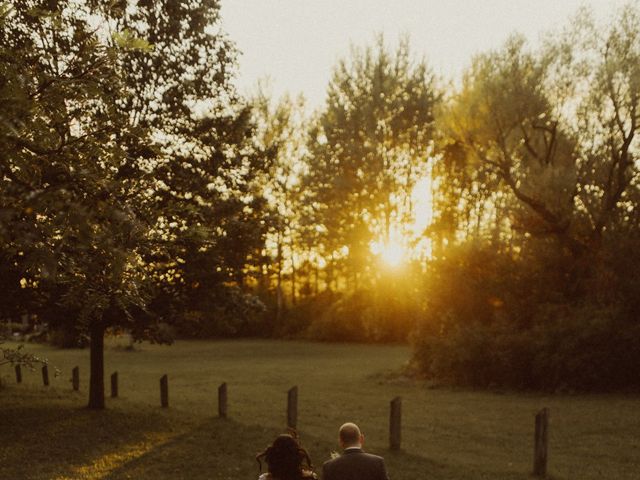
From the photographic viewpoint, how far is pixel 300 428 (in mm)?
19375

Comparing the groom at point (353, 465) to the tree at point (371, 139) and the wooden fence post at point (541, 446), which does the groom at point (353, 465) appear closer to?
the wooden fence post at point (541, 446)

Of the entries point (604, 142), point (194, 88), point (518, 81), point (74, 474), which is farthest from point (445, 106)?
point (74, 474)

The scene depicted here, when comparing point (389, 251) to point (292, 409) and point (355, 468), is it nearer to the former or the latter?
point (292, 409)

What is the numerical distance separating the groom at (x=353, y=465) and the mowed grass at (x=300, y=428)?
7188 mm

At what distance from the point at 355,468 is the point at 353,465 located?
0.11 feet

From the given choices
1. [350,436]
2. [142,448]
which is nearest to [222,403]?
[142,448]

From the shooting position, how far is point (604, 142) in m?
31.3

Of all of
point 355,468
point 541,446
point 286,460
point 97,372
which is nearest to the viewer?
point 286,460

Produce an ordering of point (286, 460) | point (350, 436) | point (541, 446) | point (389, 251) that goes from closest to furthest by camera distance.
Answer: point (286, 460)
point (350, 436)
point (541, 446)
point (389, 251)

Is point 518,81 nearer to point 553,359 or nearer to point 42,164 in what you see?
point 553,359

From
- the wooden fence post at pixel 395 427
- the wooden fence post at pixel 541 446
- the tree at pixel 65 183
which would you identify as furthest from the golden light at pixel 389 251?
the tree at pixel 65 183

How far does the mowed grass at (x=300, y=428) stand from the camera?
1462 centimetres

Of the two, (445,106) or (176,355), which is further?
(176,355)

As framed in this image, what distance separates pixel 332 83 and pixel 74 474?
43.3 m
